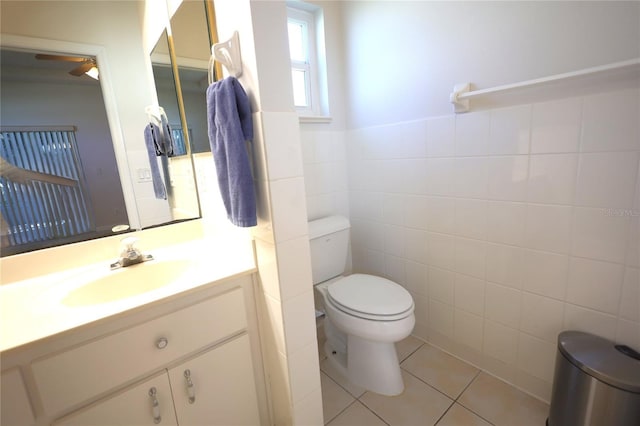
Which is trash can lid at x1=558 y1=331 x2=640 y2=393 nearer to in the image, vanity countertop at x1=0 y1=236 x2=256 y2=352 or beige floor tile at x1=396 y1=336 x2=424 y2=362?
beige floor tile at x1=396 y1=336 x2=424 y2=362

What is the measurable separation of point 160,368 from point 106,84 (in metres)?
1.09

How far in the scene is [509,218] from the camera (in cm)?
127

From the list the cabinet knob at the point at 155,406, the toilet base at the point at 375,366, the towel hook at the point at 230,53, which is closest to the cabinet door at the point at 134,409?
the cabinet knob at the point at 155,406

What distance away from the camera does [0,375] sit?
662 mm

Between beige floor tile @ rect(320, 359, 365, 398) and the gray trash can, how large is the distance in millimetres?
804

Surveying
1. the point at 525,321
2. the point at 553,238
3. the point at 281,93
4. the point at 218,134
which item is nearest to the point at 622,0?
Answer: the point at 553,238

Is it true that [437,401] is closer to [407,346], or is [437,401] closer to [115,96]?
[407,346]

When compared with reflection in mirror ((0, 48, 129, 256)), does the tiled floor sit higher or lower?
lower

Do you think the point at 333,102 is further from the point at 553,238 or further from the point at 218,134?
the point at 553,238

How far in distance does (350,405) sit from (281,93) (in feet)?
4.64

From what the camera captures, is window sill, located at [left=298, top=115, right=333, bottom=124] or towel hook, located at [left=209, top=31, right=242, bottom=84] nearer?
towel hook, located at [left=209, top=31, right=242, bottom=84]

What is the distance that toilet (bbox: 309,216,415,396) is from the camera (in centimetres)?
129

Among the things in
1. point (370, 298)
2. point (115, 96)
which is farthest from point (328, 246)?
point (115, 96)

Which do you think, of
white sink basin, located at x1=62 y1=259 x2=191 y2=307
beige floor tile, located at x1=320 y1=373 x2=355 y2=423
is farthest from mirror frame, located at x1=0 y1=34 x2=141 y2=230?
beige floor tile, located at x1=320 y1=373 x2=355 y2=423
